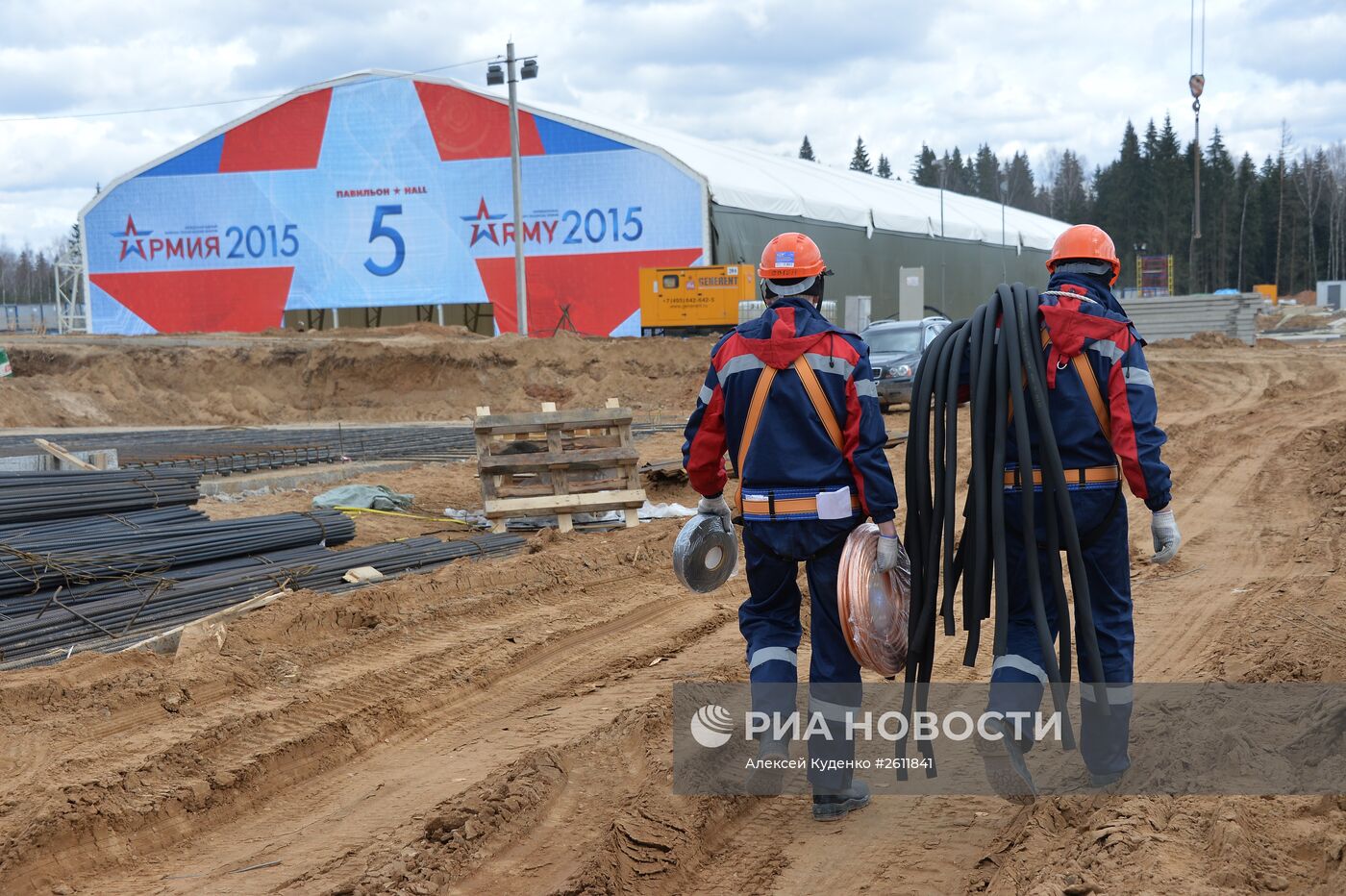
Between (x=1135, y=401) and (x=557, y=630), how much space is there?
13.8ft

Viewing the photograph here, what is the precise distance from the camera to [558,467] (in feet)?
36.3

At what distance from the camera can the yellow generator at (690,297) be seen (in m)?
31.5

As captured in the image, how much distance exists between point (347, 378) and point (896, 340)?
47.6 ft

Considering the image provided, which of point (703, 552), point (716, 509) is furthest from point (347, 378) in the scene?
point (716, 509)

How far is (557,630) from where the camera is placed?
7.54 m

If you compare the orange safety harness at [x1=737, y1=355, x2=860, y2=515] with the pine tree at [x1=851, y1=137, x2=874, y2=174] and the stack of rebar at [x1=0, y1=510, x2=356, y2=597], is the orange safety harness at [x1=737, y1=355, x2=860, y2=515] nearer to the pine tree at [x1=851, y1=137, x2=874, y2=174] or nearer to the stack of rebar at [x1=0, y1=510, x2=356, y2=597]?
the stack of rebar at [x1=0, y1=510, x2=356, y2=597]

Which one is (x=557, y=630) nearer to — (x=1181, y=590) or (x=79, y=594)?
(x=79, y=594)

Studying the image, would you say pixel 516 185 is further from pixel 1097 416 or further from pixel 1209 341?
pixel 1097 416

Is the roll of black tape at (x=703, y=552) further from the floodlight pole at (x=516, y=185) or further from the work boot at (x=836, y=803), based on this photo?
the floodlight pole at (x=516, y=185)

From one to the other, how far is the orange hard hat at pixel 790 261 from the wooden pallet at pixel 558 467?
6465 mm

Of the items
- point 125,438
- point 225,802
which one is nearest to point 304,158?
point 125,438

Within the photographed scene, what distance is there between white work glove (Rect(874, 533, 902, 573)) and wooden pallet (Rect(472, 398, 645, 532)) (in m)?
6.67

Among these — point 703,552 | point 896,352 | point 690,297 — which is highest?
point 690,297

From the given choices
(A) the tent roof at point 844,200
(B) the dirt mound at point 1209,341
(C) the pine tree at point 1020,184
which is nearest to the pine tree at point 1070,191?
(C) the pine tree at point 1020,184
